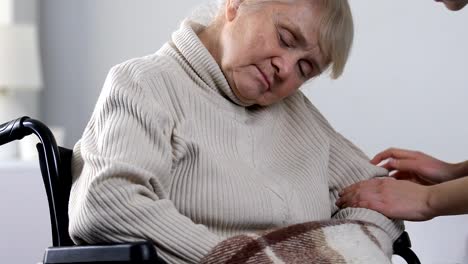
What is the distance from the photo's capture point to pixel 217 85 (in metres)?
1.63

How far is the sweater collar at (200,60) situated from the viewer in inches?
62.8

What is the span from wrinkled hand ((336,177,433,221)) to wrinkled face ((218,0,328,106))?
1.04 ft

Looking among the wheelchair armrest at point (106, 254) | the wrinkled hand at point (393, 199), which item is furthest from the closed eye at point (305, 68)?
the wheelchair armrest at point (106, 254)

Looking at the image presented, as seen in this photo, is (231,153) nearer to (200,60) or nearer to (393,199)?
(200,60)

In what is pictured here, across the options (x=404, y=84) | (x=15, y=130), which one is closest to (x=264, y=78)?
(x=15, y=130)

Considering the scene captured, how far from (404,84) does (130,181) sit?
5.85ft

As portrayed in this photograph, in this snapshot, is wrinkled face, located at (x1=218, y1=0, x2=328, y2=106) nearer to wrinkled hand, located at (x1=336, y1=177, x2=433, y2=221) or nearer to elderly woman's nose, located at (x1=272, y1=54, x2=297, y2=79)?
elderly woman's nose, located at (x1=272, y1=54, x2=297, y2=79)

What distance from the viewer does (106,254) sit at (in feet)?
3.55

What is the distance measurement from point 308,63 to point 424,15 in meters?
1.33

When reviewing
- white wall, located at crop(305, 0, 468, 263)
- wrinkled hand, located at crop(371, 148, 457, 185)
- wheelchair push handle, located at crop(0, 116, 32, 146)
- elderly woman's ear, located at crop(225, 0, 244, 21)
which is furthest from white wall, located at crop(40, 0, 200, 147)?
wheelchair push handle, located at crop(0, 116, 32, 146)

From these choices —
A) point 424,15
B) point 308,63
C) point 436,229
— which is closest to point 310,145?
point 308,63

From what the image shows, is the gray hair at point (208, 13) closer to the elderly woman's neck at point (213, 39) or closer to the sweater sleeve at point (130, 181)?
the elderly woman's neck at point (213, 39)

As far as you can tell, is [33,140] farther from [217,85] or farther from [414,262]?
[414,262]

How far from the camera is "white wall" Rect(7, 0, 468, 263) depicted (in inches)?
111
